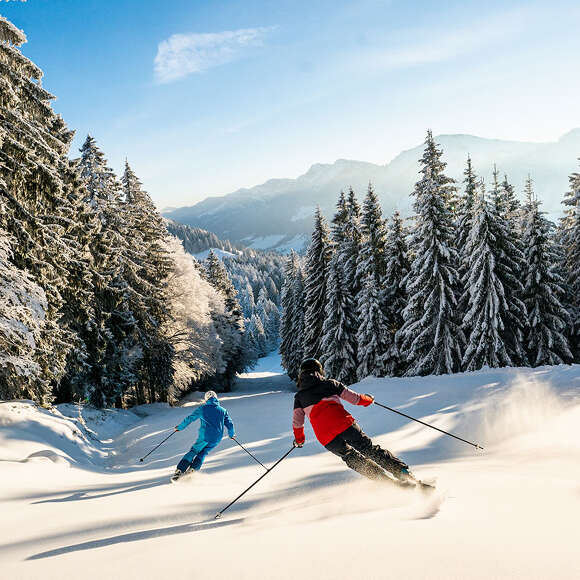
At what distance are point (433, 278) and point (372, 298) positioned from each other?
465 cm

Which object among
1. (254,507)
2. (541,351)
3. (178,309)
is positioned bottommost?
(541,351)

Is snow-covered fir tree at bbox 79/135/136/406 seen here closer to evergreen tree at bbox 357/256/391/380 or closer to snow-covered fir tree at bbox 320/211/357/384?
snow-covered fir tree at bbox 320/211/357/384

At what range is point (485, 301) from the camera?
22.9 m

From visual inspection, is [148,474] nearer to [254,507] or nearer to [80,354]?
[254,507]

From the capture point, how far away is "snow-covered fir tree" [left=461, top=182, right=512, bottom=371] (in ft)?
73.1

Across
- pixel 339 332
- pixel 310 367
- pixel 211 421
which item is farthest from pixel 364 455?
pixel 339 332

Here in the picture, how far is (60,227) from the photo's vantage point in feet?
39.4

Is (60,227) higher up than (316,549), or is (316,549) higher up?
(60,227)

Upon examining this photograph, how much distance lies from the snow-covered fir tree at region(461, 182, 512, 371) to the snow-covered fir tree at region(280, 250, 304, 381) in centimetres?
2119

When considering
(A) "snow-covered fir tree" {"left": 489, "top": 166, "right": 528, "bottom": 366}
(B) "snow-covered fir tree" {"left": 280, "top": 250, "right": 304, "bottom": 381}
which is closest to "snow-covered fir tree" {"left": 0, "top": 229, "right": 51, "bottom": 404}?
(A) "snow-covered fir tree" {"left": 489, "top": 166, "right": 528, "bottom": 366}

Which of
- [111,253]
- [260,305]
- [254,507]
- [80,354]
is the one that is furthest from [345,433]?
[260,305]

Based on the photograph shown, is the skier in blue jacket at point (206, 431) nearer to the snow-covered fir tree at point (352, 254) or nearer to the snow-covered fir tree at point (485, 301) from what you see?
the snow-covered fir tree at point (485, 301)

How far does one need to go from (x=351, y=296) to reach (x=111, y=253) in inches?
682

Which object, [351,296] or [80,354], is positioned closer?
[80,354]
